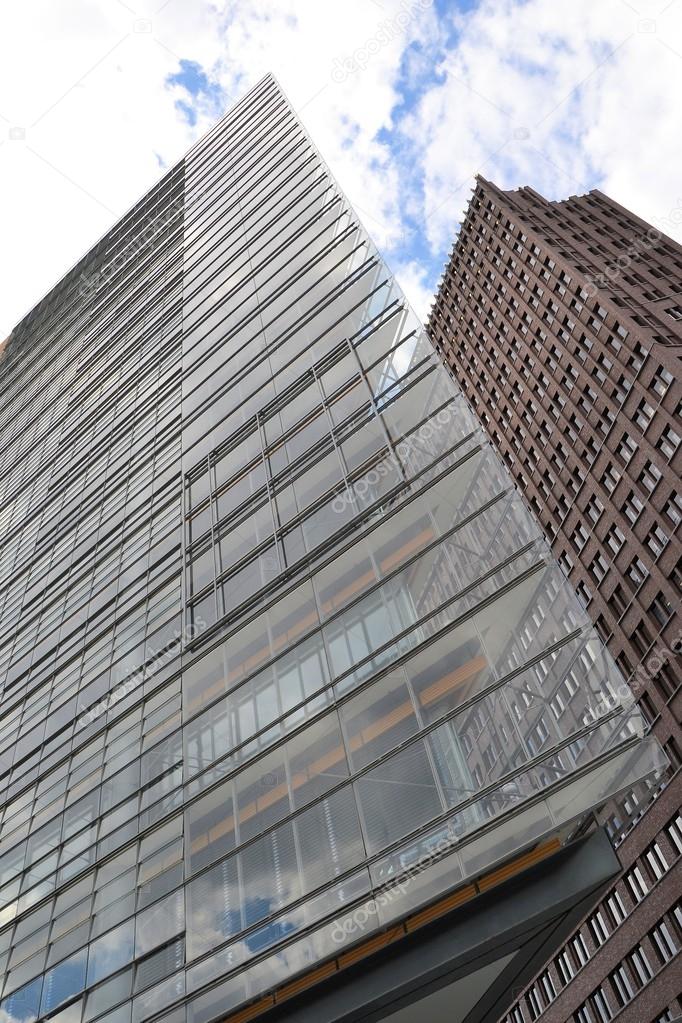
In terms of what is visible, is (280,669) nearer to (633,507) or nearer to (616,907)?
(616,907)

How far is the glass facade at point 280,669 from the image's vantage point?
1058 cm

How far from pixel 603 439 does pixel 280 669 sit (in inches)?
1913

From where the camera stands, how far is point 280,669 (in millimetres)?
14055

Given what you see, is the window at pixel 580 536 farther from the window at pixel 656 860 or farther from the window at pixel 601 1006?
the window at pixel 601 1006

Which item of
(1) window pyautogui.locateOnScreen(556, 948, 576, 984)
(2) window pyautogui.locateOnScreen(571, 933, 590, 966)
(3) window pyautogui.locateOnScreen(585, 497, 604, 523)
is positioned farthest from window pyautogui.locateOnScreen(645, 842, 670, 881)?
(3) window pyautogui.locateOnScreen(585, 497, 604, 523)

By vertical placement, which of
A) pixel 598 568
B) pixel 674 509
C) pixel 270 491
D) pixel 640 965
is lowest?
pixel 270 491

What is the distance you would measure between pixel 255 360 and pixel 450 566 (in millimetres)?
10261

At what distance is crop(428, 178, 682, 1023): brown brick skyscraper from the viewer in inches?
1779

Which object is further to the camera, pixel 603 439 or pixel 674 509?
pixel 603 439

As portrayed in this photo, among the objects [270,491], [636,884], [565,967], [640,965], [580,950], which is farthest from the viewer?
[565,967]

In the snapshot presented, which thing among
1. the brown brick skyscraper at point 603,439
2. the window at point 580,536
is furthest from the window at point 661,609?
the window at point 580,536

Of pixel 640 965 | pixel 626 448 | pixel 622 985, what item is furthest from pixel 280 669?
pixel 626 448

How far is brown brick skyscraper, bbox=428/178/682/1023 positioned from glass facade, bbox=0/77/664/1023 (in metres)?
21.3

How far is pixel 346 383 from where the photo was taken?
17172mm
